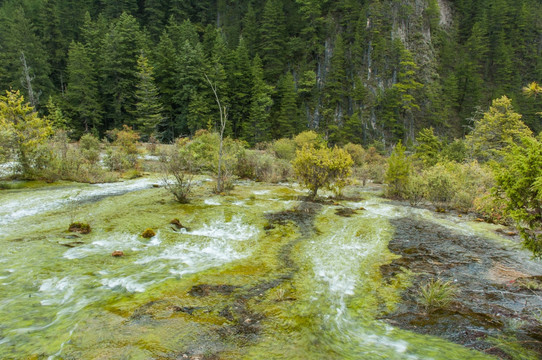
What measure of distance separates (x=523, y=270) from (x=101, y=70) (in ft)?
174

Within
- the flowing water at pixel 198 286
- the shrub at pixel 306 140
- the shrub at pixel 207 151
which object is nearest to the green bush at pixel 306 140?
the shrub at pixel 306 140

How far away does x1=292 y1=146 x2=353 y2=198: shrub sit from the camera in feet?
48.9

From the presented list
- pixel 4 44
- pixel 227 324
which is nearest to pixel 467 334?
pixel 227 324

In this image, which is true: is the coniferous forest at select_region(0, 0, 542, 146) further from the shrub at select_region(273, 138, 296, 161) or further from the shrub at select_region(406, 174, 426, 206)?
the shrub at select_region(406, 174, 426, 206)

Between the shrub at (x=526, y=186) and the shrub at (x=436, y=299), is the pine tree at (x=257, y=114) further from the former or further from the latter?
the shrub at (x=526, y=186)

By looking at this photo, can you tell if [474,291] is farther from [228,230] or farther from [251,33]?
[251,33]

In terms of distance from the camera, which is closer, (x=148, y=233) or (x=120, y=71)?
(x=148, y=233)

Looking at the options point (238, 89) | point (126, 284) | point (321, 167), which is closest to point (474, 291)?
point (126, 284)

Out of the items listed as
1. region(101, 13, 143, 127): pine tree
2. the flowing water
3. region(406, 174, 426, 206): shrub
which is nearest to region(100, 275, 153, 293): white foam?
the flowing water

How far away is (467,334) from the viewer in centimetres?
481

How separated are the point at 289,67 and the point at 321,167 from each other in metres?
46.2

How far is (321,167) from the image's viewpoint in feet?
49.3

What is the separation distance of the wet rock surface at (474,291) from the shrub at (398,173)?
288 inches

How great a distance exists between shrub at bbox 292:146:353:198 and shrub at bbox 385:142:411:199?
162 inches
